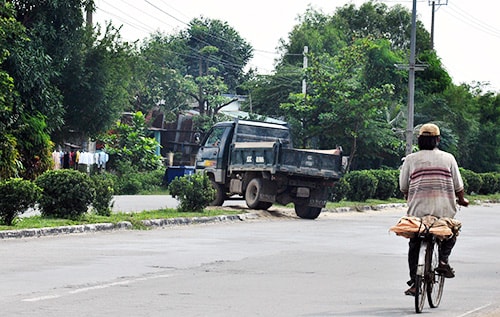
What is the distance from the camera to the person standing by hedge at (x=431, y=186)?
1071 centimetres

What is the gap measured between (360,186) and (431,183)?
28389 mm

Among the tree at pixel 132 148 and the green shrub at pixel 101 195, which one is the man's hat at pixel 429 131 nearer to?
the green shrub at pixel 101 195

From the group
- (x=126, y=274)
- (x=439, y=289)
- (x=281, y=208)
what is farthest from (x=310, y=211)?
(x=439, y=289)

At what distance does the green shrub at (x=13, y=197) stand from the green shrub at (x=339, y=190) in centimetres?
1788

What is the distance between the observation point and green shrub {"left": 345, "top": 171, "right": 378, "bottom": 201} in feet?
128

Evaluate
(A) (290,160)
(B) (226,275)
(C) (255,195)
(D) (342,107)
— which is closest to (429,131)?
(B) (226,275)

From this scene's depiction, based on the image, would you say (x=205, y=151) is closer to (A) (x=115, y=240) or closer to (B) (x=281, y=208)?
(B) (x=281, y=208)

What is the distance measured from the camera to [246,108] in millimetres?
67750

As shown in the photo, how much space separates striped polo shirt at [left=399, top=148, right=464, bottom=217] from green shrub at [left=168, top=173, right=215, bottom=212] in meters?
16.2

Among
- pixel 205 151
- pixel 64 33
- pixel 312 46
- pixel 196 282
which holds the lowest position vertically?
pixel 196 282

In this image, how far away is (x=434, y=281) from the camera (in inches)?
420

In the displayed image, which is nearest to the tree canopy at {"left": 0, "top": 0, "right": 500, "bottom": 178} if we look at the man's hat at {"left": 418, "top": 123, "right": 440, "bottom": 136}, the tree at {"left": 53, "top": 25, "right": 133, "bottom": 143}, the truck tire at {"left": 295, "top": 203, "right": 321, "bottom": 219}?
the tree at {"left": 53, "top": 25, "right": 133, "bottom": 143}

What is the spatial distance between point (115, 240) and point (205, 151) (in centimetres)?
1242

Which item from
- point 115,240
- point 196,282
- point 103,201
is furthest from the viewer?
Result: point 103,201
